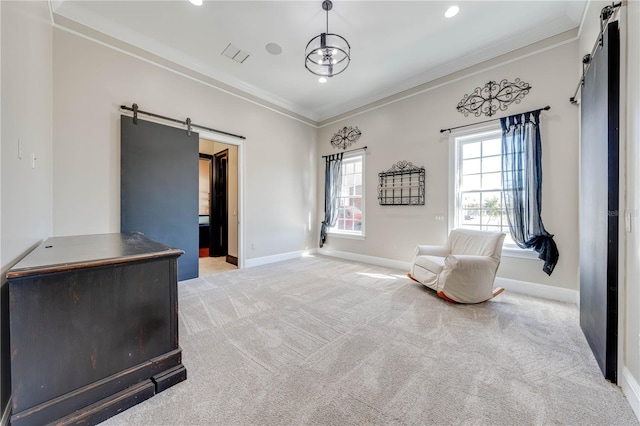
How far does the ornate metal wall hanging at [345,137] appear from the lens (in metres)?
5.06

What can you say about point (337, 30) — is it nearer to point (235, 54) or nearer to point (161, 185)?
point (235, 54)

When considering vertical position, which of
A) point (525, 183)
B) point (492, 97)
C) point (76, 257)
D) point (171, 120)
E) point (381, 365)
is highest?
point (492, 97)

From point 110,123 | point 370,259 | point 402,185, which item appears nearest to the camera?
point 110,123

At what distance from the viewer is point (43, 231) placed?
7.04 feet

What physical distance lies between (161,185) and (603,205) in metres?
4.60

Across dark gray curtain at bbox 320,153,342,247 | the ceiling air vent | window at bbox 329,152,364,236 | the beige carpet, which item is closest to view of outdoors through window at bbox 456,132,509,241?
the beige carpet

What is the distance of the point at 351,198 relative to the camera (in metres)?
5.26

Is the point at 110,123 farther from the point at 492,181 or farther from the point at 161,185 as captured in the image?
the point at 492,181

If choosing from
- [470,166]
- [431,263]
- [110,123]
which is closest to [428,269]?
[431,263]

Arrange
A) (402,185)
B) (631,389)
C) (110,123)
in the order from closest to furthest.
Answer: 1. (631,389)
2. (110,123)
3. (402,185)

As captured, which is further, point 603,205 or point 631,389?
point 603,205

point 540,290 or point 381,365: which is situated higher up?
point 540,290

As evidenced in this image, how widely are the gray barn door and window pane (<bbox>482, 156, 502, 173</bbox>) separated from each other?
173 inches

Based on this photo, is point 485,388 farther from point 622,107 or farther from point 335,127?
point 335,127
